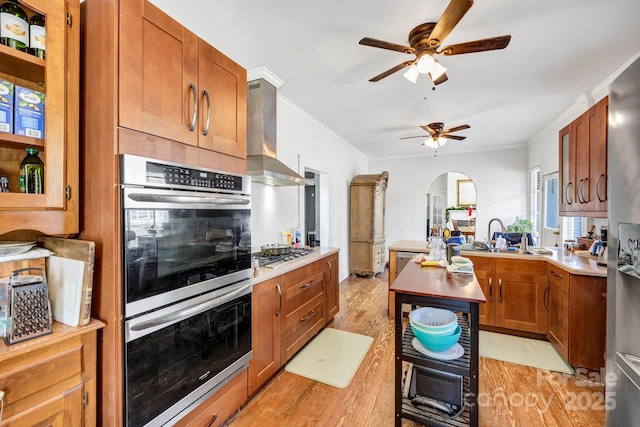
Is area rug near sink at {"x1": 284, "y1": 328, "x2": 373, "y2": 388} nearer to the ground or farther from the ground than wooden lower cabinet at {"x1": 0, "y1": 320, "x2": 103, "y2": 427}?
nearer to the ground

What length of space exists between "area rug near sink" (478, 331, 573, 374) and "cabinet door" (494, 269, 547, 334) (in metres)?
0.13

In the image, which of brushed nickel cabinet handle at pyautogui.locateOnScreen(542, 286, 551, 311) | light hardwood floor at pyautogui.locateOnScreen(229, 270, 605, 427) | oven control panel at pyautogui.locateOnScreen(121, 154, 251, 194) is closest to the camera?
oven control panel at pyautogui.locateOnScreen(121, 154, 251, 194)

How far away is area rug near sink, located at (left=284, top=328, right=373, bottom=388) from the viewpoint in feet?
7.34

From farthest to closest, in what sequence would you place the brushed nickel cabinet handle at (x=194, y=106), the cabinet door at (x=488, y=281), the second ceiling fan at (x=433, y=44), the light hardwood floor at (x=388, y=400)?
the cabinet door at (x=488, y=281) → the light hardwood floor at (x=388, y=400) → the second ceiling fan at (x=433, y=44) → the brushed nickel cabinet handle at (x=194, y=106)

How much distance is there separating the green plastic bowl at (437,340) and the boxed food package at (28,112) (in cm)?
202

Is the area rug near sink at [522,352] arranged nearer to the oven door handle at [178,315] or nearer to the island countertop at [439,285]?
the island countertop at [439,285]

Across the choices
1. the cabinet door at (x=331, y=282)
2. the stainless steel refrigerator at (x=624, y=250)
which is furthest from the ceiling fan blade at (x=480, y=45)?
the cabinet door at (x=331, y=282)

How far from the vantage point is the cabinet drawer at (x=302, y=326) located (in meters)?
2.29

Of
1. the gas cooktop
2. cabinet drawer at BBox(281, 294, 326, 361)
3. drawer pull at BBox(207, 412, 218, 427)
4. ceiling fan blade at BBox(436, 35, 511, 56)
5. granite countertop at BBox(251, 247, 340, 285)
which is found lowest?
drawer pull at BBox(207, 412, 218, 427)

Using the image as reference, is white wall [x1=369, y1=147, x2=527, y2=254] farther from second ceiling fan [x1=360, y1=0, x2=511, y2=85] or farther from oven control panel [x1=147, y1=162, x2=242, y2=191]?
oven control panel [x1=147, y1=162, x2=242, y2=191]

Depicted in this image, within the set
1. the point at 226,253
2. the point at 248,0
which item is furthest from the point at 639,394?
the point at 248,0

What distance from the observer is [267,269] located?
214cm

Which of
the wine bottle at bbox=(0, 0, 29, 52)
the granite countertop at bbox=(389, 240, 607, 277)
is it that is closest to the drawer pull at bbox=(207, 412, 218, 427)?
the wine bottle at bbox=(0, 0, 29, 52)

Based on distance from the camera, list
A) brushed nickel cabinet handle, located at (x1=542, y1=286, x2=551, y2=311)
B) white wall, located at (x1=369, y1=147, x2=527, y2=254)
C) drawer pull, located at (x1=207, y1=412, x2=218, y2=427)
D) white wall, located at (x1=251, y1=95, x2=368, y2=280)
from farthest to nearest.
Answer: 1. white wall, located at (x1=369, y1=147, x2=527, y2=254)
2. white wall, located at (x1=251, y1=95, x2=368, y2=280)
3. brushed nickel cabinet handle, located at (x1=542, y1=286, x2=551, y2=311)
4. drawer pull, located at (x1=207, y1=412, x2=218, y2=427)
